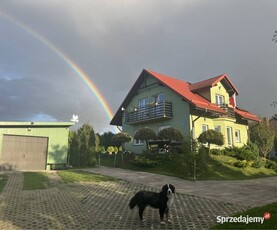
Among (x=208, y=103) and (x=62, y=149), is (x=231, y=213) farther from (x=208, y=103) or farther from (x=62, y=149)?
(x=208, y=103)

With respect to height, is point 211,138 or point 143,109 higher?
point 143,109

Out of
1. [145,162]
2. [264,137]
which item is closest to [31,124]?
[145,162]

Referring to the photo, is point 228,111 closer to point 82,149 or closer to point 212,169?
point 212,169

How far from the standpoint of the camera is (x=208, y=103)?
26797mm

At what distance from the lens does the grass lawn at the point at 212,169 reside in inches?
675

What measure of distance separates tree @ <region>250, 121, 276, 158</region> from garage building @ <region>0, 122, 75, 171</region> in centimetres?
2263

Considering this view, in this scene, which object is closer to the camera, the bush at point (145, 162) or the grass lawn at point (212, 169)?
the grass lawn at point (212, 169)

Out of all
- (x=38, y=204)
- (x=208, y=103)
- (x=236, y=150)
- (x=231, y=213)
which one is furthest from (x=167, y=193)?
(x=208, y=103)

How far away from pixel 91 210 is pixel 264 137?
2888 centimetres

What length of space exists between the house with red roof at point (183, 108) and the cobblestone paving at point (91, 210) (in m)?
14.5

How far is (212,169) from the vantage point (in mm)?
18266

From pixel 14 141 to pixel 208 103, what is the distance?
60.7 feet

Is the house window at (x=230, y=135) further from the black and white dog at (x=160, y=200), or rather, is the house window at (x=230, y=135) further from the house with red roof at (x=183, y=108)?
the black and white dog at (x=160, y=200)

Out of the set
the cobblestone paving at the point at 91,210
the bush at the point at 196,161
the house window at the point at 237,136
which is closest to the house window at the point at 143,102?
the house window at the point at 237,136
